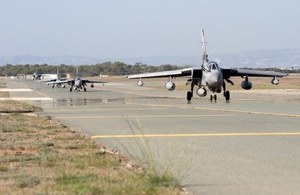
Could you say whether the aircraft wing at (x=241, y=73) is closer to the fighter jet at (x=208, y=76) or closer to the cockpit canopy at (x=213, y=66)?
the fighter jet at (x=208, y=76)

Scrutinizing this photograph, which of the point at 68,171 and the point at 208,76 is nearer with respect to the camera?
the point at 68,171

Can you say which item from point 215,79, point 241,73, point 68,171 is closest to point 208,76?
point 215,79

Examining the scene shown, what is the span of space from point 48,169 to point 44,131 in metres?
7.87

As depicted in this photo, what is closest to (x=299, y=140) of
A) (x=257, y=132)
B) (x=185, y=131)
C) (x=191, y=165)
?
(x=257, y=132)

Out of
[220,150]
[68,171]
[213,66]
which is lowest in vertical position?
[220,150]

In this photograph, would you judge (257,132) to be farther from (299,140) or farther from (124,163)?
(124,163)

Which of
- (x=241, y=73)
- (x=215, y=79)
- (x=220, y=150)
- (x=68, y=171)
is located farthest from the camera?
(x=241, y=73)

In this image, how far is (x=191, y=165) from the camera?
10.4 meters

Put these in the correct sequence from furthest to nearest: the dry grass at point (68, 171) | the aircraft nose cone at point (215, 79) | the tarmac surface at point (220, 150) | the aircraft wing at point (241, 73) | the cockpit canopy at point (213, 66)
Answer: the aircraft wing at point (241, 73)
the cockpit canopy at point (213, 66)
the aircraft nose cone at point (215, 79)
the tarmac surface at point (220, 150)
the dry grass at point (68, 171)

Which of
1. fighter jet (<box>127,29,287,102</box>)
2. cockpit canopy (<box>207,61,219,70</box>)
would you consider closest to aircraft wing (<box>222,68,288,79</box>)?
fighter jet (<box>127,29,287,102</box>)

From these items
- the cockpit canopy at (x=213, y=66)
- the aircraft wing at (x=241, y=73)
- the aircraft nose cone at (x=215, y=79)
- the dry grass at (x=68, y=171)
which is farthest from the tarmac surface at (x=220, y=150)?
the aircraft wing at (x=241, y=73)

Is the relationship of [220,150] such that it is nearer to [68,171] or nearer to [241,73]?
[68,171]

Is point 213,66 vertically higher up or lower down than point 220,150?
higher up

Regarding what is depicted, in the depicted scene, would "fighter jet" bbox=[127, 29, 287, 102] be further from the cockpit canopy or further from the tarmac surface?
the tarmac surface
